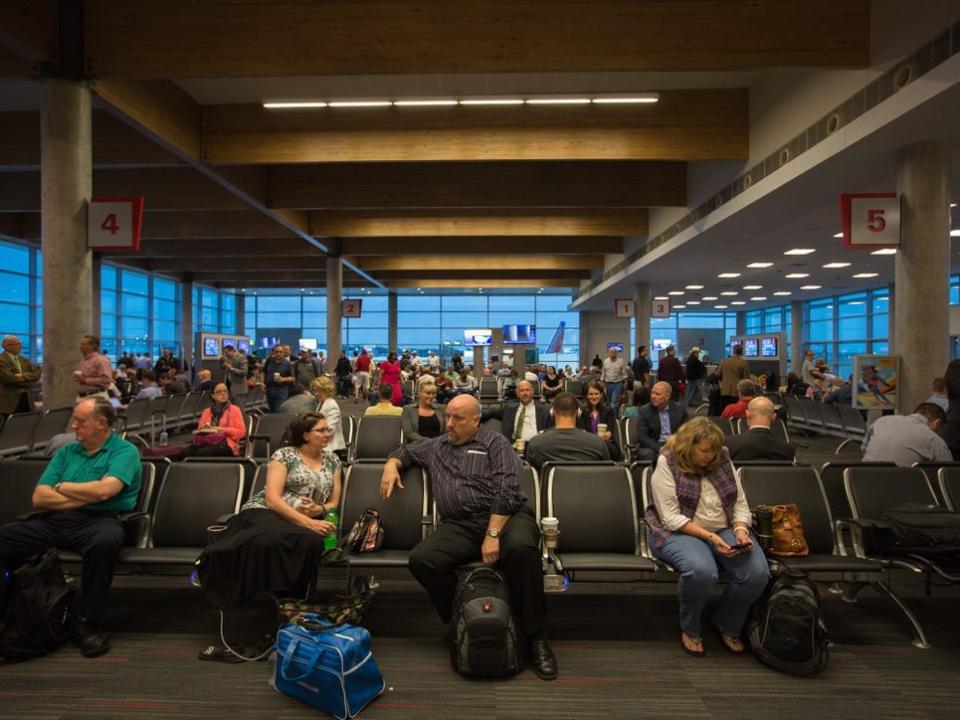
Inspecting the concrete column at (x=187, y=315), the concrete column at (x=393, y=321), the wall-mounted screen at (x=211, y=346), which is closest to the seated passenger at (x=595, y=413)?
the wall-mounted screen at (x=211, y=346)

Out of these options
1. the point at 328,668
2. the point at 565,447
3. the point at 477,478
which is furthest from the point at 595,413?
the point at 328,668

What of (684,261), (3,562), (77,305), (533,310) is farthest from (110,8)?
(533,310)

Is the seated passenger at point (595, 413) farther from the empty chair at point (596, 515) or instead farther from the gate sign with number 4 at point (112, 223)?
the gate sign with number 4 at point (112, 223)

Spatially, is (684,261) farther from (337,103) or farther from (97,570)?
(97,570)

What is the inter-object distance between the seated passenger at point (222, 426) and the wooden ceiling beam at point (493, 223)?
9820 mm

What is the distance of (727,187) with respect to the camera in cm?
1070

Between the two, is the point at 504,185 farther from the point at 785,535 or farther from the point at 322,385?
the point at 785,535

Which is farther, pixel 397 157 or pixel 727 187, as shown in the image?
pixel 727 187

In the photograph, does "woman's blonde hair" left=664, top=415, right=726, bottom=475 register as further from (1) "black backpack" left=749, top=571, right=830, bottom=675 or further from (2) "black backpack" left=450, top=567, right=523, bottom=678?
(2) "black backpack" left=450, top=567, right=523, bottom=678

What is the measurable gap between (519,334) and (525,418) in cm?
2391

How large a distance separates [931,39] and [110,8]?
7982mm

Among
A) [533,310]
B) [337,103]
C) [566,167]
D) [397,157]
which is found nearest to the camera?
[337,103]

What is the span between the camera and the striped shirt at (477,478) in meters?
3.83

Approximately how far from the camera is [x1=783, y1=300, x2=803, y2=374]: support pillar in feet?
103
